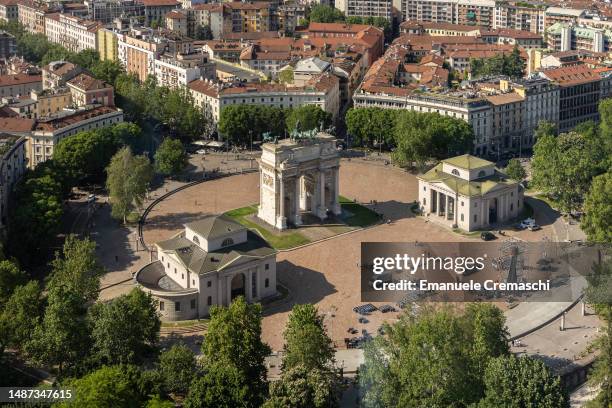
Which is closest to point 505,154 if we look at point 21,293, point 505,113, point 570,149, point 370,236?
point 505,113

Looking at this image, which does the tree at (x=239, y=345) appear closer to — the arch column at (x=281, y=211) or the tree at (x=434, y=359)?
the tree at (x=434, y=359)

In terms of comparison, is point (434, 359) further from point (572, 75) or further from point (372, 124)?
point (572, 75)

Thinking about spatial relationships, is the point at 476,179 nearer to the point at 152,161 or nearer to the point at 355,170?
the point at 355,170

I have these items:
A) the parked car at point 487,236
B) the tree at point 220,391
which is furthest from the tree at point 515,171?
the tree at point 220,391

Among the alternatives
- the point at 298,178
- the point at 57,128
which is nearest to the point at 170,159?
the point at 57,128

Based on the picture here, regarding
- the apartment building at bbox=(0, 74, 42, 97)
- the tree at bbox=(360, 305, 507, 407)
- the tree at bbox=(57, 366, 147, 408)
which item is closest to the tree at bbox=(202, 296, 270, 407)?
the tree at bbox=(57, 366, 147, 408)
